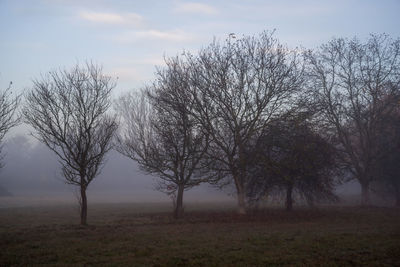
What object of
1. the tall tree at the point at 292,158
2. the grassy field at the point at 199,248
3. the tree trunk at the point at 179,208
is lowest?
the grassy field at the point at 199,248

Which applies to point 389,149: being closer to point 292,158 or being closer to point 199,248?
point 292,158

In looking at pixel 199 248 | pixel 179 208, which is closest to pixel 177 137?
pixel 179 208

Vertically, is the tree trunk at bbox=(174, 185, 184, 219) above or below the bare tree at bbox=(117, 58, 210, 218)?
below

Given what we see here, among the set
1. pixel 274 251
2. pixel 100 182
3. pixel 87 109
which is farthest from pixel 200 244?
pixel 100 182

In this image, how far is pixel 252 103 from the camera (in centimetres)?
2267

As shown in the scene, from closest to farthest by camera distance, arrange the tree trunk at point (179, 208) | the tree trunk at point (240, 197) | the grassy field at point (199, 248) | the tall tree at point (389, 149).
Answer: the grassy field at point (199, 248)
the tree trunk at point (179, 208)
the tree trunk at point (240, 197)
the tall tree at point (389, 149)

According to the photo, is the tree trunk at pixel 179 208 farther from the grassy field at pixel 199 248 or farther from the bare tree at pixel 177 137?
the grassy field at pixel 199 248

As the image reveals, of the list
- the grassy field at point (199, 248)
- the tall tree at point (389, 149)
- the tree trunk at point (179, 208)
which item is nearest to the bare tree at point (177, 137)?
the tree trunk at point (179, 208)

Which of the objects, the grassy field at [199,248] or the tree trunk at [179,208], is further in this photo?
the tree trunk at [179,208]

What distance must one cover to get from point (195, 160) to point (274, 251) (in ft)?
44.2

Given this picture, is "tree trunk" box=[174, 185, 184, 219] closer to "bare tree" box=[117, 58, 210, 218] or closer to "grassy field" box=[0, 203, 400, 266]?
"bare tree" box=[117, 58, 210, 218]

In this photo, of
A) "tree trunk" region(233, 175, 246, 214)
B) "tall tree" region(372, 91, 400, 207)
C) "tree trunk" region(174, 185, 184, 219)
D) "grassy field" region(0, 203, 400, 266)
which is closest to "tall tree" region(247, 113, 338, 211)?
"tree trunk" region(233, 175, 246, 214)

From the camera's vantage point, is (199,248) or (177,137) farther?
(177,137)

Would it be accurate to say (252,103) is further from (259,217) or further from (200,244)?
(200,244)
